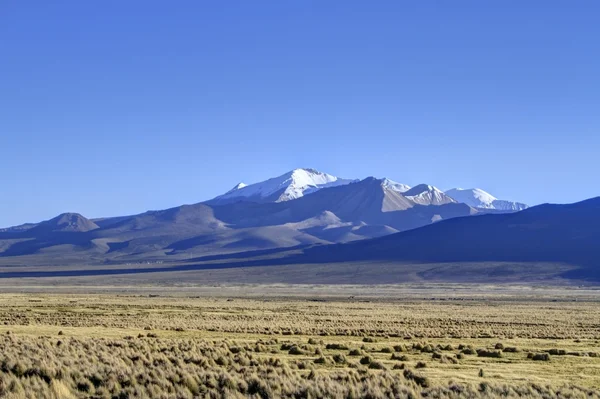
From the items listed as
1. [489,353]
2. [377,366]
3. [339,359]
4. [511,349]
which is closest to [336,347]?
[339,359]

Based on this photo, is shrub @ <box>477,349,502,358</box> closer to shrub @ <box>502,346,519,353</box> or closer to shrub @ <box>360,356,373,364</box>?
shrub @ <box>502,346,519,353</box>

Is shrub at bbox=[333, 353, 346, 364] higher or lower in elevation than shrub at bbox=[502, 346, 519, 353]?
higher

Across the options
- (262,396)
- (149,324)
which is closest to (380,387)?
(262,396)

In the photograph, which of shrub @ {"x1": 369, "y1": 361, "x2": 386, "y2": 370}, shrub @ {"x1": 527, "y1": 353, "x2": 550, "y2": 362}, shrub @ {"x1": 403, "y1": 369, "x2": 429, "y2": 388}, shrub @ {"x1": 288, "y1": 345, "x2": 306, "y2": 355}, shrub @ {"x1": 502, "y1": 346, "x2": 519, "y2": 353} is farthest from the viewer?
shrub @ {"x1": 502, "y1": 346, "x2": 519, "y2": 353}

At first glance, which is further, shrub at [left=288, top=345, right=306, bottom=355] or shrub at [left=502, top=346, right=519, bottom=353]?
shrub at [left=502, top=346, right=519, bottom=353]

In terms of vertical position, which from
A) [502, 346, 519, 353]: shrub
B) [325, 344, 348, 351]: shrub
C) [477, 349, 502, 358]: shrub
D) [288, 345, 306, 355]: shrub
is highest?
[288, 345, 306, 355]: shrub

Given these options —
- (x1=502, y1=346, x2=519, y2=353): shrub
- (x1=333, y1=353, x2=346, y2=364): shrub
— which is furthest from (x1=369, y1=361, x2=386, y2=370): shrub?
(x1=502, y1=346, x2=519, y2=353): shrub

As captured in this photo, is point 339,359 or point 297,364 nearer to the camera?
point 297,364

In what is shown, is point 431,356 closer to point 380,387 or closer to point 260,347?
point 260,347

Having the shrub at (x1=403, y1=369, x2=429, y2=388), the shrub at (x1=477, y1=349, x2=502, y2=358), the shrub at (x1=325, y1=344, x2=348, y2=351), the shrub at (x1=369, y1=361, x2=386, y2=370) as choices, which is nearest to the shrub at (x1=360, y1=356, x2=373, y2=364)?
the shrub at (x1=369, y1=361, x2=386, y2=370)

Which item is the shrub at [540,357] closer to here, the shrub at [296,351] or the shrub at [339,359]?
the shrub at [339,359]

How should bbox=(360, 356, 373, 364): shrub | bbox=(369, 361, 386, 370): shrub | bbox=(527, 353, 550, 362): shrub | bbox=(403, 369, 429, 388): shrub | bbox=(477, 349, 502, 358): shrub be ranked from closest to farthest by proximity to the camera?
bbox=(403, 369, 429, 388): shrub, bbox=(369, 361, 386, 370): shrub, bbox=(360, 356, 373, 364): shrub, bbox=(527, 353, 550, 362): shrub, bbox=(477, 349, 502, 358): shrub

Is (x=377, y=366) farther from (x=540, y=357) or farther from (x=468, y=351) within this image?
(x=540, y=357)

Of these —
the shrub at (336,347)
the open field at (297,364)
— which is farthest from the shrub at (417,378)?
the shrub at (336,347)
